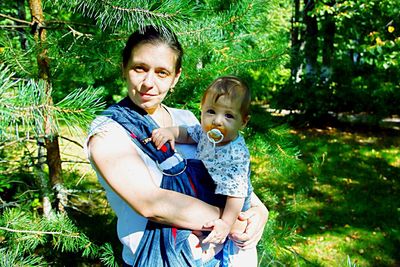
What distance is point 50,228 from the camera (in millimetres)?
1895

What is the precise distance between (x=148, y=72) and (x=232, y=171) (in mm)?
434

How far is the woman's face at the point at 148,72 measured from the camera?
1356 millimetres

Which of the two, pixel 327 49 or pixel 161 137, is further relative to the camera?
pixel 327 49

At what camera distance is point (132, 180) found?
48.8 inches

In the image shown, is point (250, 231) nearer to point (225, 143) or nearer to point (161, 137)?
point (225, 143)

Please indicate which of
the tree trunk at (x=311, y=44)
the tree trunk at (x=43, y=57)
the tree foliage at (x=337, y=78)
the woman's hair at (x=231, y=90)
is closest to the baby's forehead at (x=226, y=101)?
→ the woman's hair at (x=231, y=90)

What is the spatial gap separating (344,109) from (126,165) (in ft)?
26.5

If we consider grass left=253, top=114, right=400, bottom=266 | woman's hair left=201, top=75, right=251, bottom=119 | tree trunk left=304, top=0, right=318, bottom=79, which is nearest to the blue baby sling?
woman's hair left=201, top=75, right=251, bottom=119

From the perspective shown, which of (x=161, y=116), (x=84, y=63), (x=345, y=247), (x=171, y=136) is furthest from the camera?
(x=345, y=247)

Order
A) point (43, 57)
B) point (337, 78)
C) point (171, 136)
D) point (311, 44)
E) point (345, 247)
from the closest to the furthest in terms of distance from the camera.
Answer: point (171, 136), point (43, 57), point (345, 247), point (337, 78), point (311, 44)

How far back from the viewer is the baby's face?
141cm

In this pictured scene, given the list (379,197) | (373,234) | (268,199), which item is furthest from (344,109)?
(268,199)

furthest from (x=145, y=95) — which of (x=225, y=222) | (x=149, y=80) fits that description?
(x=225, y=222)

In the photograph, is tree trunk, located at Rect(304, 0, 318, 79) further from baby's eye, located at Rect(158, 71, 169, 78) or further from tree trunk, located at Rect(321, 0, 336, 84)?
baby's eye, located at Rect(158, 71, 169, 78)
